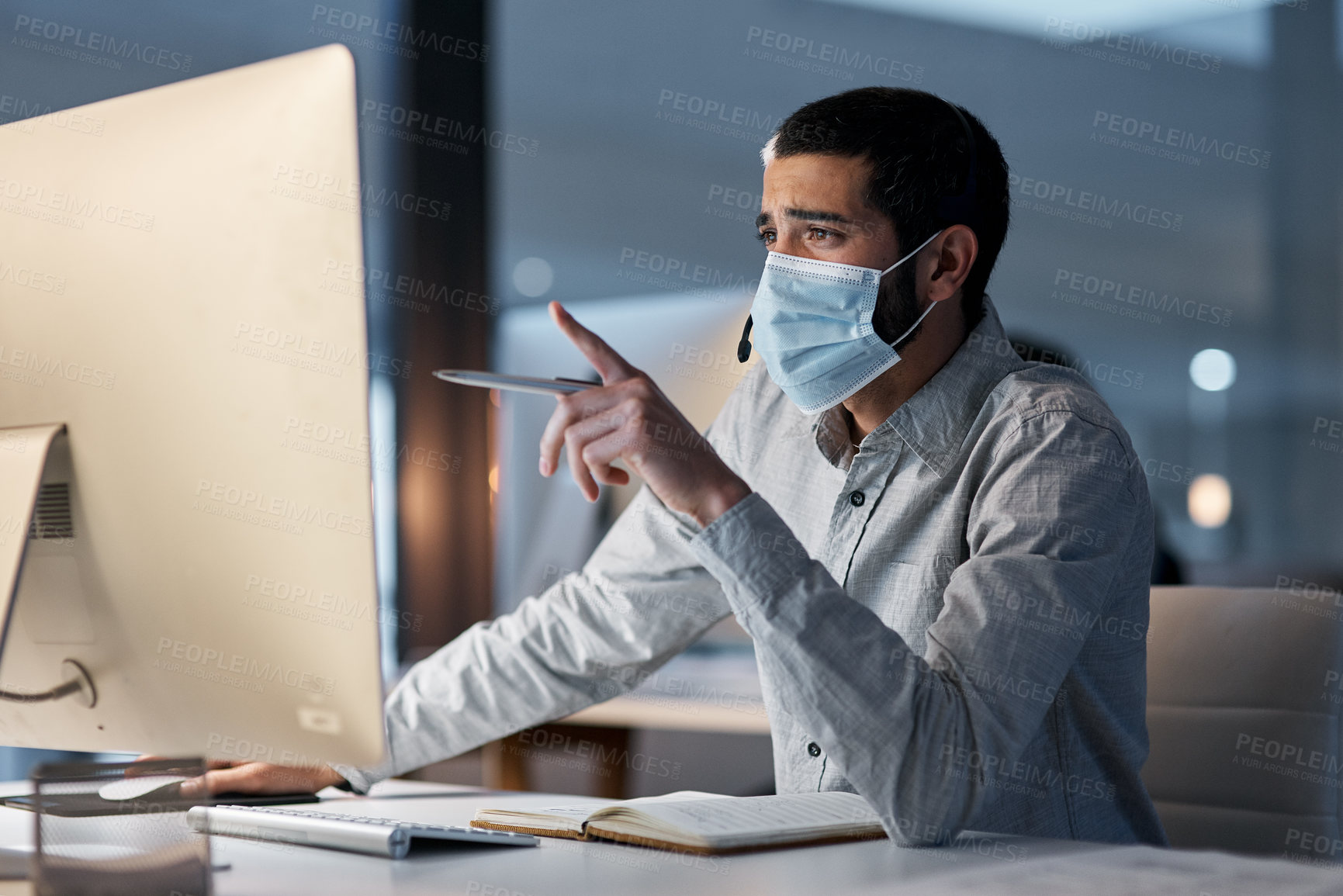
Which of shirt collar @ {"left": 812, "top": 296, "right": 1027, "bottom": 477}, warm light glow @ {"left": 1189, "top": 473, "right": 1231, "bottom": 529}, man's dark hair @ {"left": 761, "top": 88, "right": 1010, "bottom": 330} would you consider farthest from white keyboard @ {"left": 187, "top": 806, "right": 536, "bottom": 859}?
warm light glow @ {"left": 1189, "top": 473, "right": 1231, "bottom": 529}

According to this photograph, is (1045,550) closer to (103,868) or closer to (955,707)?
(955,707)

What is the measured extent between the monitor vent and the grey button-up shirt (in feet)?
1.62

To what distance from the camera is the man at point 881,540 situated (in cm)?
102

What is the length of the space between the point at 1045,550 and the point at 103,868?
814mm

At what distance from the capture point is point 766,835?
3.12 feet

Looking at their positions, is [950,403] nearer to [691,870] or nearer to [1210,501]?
[691,870]

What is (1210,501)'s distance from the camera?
363 cm

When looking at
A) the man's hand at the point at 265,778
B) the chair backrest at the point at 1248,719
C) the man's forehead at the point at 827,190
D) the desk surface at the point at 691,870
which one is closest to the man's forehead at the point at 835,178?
the man's forehead at the point at 827,190

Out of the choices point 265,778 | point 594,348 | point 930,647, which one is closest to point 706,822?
point 930,647

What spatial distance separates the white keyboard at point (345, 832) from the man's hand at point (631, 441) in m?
0.29

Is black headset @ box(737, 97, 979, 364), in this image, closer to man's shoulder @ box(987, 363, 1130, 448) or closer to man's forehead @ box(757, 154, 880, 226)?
man's forehead @ box(757, 154, 880, 226)

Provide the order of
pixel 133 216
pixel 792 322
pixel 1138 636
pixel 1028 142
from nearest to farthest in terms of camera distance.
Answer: pixel 133 216 → pixel 1138 636 → pixel 792 322 → pixel 1028 142

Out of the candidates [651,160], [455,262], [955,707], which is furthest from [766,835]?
[651,160]

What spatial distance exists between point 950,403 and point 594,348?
1.72 ft
